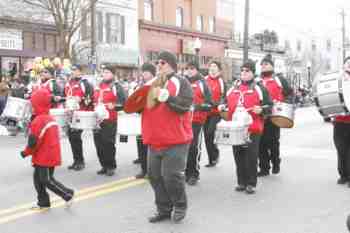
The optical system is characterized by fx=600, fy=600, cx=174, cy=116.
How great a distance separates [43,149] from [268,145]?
4.07 meters

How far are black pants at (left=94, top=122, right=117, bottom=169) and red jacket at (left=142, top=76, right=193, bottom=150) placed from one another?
3.25 m

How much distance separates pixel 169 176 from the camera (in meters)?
6.49

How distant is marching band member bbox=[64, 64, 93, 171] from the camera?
1015cm

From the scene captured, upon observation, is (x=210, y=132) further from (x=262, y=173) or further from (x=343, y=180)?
(x=343, y=180)

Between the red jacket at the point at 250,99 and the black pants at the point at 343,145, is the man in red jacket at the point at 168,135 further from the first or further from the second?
the black pants at the point at 343,145

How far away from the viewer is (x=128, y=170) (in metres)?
10.3

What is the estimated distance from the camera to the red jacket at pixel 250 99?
8344 mm

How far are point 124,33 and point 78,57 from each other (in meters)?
6.37

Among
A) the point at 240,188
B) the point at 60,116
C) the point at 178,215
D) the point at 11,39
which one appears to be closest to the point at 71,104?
the point at 60,116

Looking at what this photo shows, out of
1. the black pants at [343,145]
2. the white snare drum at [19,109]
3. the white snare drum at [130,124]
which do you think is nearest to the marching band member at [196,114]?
the white snare drum at [130,124]

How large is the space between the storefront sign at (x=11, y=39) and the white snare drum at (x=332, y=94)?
21.0 m

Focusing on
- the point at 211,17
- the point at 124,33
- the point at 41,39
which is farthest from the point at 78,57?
the point at 211,17

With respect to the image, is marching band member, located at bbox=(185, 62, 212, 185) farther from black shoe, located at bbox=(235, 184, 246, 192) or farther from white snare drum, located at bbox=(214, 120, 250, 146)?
white snare drum, located at bbox=(214, 120, 250, 146)

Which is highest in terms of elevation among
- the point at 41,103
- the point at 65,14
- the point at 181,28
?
the point at 181,28
